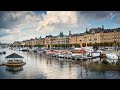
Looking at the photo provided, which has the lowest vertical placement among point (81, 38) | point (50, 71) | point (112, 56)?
point (50, 71)

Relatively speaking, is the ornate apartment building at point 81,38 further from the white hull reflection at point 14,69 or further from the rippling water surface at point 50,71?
the white hull reflection at point 14,69

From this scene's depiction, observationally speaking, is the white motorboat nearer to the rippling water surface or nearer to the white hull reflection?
the rippling water surface

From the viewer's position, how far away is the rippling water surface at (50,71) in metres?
6.38

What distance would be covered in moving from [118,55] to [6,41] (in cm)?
272

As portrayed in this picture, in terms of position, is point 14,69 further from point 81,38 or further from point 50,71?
point 81,38

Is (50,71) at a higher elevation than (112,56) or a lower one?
lower

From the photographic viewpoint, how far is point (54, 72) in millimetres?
6516

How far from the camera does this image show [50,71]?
6.58 meters

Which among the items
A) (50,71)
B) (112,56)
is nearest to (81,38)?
(112,56)

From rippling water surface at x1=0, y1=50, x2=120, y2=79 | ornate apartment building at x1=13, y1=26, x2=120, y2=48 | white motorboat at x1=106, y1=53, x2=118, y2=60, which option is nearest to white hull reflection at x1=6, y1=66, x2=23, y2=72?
rippling water surface at x1=0, y1=50, x2=120, y2=79

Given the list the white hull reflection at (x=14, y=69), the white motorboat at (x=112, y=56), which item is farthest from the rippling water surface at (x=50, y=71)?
the white motorboat at (x=112, y=56)
